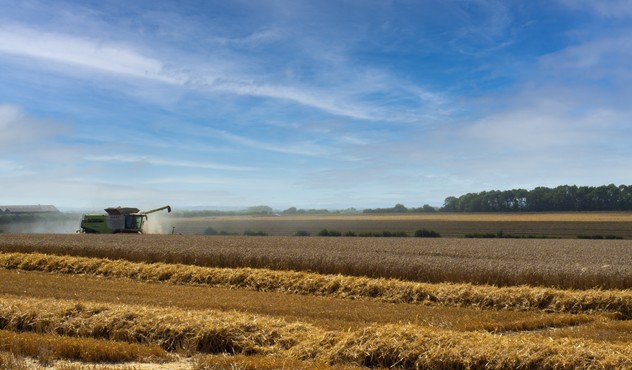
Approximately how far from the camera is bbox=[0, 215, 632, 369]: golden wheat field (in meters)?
9.00

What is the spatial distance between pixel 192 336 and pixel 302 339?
1991 millimetres

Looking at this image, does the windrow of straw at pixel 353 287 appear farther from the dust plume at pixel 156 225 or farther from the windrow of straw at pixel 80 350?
the dust plume at pixel 156 225

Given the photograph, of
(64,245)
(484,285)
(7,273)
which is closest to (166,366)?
(484,285)

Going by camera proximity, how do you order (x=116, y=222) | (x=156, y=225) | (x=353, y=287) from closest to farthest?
(x=353, y=287) < (x=116, y=222) < (x=156, y=225)

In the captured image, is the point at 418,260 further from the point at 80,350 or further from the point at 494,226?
the point at 494,226

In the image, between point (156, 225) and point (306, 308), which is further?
point (156, 225)

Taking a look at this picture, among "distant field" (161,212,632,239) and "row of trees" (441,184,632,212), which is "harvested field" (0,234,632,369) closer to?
"distant field" (161,212,632,239)

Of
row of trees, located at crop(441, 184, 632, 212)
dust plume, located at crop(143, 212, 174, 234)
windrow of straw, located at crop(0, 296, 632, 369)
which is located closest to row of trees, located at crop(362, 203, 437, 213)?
row of trees, located at crop(441, 184, 632, 212)

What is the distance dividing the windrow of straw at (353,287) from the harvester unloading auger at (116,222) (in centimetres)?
1755

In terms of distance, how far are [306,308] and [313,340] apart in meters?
5.30

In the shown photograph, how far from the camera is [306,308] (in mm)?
14977

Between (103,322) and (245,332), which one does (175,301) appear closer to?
(103,322)

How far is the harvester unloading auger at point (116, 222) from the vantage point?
4331cm

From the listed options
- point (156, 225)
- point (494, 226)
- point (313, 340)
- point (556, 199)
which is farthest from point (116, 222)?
point (556, 199)
